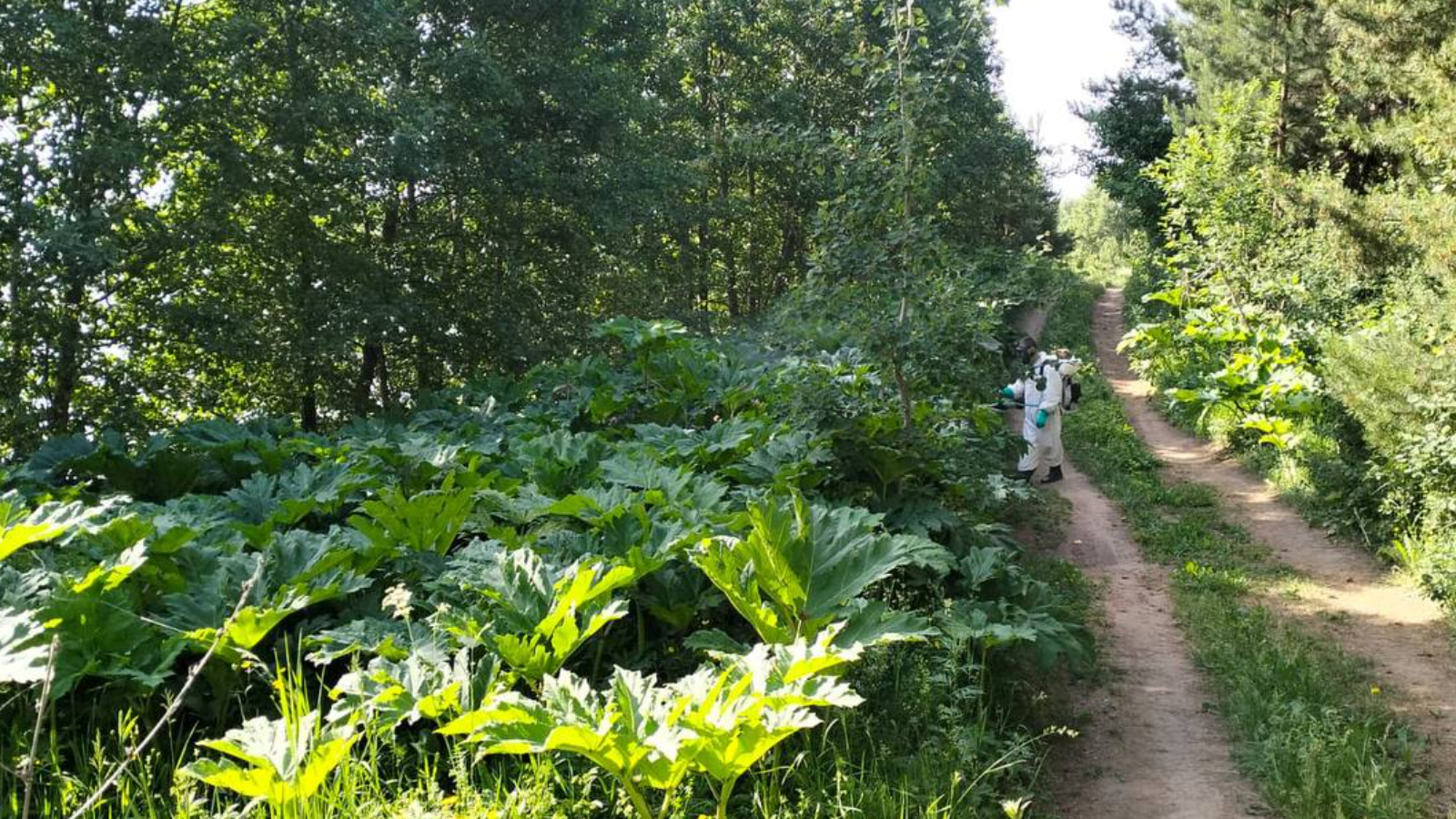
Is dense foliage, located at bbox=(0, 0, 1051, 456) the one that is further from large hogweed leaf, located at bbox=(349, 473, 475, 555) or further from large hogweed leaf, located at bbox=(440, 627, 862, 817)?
large hogweed leaf, located at bbox=(440, 627, 862, 817)

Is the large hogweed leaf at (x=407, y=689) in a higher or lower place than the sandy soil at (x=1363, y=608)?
higher

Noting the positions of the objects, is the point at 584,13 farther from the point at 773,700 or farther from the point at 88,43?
the point at 773,700

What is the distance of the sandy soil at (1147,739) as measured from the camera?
4684 millimetres

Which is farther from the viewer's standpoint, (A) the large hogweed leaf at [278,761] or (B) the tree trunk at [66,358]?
(B) the tree trunk at [66,358]

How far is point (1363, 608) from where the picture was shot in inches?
295

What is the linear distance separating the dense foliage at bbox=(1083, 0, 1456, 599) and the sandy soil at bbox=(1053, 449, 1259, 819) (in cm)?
229

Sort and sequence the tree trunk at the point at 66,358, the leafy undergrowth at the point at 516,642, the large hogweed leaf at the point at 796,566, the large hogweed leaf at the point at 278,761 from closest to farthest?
1. the large hogweed leaf at the point at 278,761
2. the leafy undergrowth at the point at 516,642
3. the large hogweed leaf at the point at 796,566
4. the tree trunk at the point at 66,358

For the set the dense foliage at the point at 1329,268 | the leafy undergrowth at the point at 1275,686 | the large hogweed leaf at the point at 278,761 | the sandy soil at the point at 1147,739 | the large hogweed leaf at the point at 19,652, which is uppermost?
the dense foliage at the point at 1329,268

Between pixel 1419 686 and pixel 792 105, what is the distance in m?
19.9

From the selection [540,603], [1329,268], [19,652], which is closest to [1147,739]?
[540,603]

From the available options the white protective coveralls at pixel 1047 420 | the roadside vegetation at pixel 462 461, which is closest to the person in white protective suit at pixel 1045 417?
the white protective coveralls at pixel 1047 420

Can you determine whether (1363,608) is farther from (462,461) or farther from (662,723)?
(662,723)

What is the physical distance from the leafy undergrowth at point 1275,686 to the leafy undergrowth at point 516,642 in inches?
40.9

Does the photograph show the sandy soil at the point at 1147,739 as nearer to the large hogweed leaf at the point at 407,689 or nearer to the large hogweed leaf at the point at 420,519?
the large hogweed leaf at the point at 407,689
